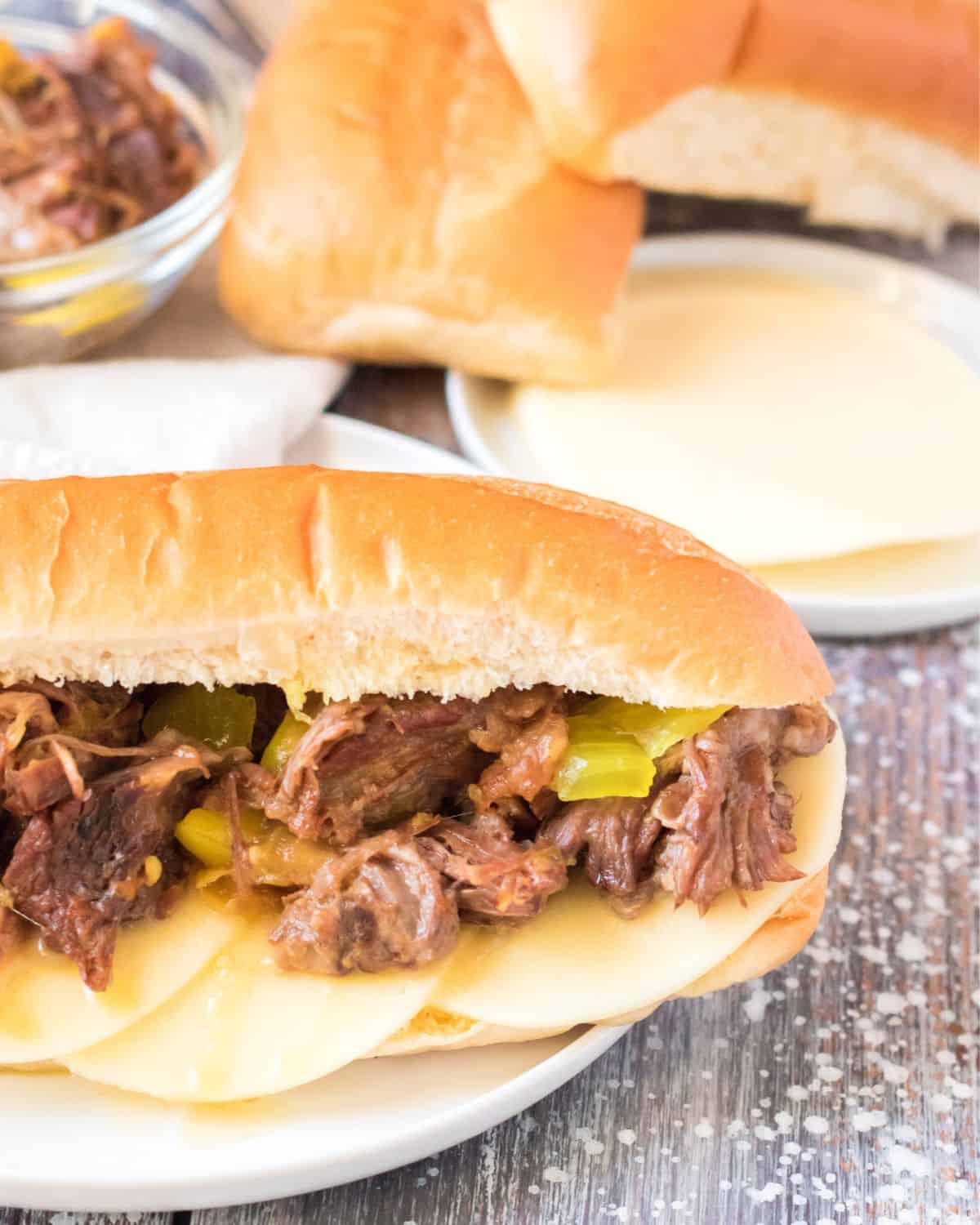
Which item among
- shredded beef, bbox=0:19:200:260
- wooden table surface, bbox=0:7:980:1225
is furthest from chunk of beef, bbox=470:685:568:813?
shredded beef, bbox=0:19:200:260

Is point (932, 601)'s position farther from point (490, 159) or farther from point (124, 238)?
point (124, 238)

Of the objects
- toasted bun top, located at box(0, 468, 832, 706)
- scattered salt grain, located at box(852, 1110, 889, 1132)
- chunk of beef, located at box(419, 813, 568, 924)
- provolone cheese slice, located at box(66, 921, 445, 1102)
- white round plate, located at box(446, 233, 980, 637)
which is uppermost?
toasted bun top, located at box(0, 468, 832, 706)

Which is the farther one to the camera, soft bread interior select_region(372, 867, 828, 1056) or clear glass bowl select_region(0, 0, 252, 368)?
clear glass bowl select_region(0, 0, 252, 368)

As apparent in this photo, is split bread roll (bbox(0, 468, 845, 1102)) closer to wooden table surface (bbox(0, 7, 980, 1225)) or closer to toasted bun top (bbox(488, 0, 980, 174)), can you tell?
wooden table surface (bbox(0, 7, 980, 1225))

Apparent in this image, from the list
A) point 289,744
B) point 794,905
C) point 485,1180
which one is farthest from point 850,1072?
point 289,744

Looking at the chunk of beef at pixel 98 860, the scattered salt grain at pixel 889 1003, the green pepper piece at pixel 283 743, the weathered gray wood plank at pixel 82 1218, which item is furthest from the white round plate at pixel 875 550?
the weathered gray wood plank at pixel 82 1218

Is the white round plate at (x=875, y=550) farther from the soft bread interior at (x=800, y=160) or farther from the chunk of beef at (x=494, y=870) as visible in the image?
the chunk of beef at (x=494, y=870)
